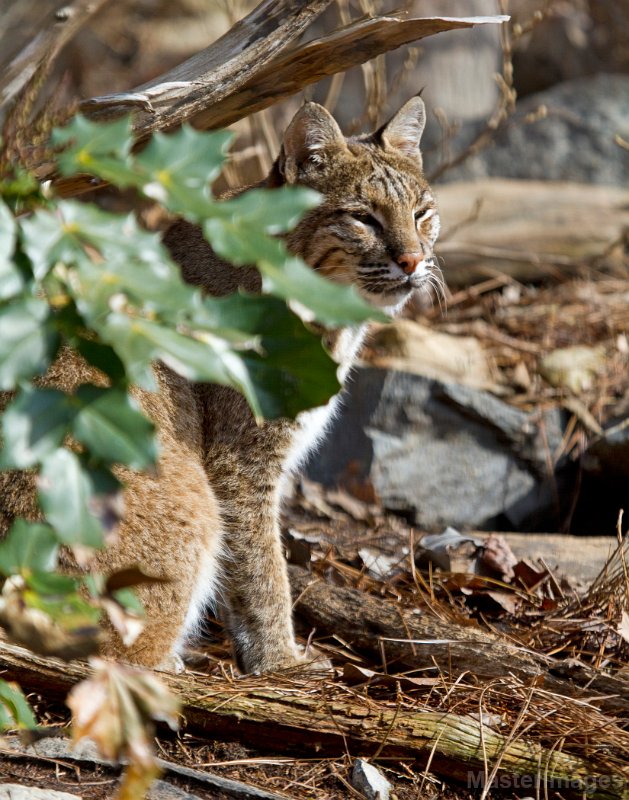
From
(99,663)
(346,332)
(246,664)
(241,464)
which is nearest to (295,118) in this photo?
(346,332)

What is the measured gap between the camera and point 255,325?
4.74 feet

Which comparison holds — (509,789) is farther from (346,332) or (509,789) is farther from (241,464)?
(346,332)

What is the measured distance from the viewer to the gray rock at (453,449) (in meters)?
5.06

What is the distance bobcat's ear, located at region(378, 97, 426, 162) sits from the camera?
4094mm

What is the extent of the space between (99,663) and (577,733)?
5.94ft

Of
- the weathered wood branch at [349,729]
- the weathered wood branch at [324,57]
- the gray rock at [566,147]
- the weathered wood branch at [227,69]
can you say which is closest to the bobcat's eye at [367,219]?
the weathered wood branch at [324,57]

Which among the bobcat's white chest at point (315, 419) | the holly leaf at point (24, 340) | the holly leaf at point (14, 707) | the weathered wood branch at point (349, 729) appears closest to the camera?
the holly leaf at point (24, 340)

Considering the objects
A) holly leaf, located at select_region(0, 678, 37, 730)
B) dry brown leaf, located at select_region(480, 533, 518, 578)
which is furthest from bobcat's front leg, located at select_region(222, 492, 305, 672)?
holly leaf, located at select_region(0, 678, 37, 730)

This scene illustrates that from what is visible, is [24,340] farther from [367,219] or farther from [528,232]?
[528,232]

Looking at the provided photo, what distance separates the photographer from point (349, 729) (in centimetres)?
277

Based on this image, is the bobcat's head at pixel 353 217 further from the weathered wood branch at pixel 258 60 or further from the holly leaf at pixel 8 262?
the holly leaf at pixel 8 262

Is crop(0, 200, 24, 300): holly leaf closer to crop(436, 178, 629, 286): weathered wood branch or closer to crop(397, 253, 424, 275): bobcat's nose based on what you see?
crop(397, 253, 424, 275): bobcat's nose

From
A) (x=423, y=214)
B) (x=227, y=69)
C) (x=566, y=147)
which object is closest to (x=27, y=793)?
(x=227, y=69)

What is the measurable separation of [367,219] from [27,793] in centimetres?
247
